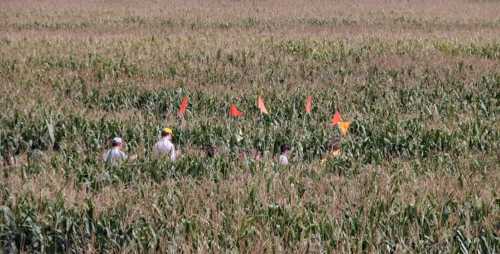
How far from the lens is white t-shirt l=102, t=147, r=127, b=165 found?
8562 mm

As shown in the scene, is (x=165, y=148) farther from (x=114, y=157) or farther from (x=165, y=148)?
(x=114, y=157)

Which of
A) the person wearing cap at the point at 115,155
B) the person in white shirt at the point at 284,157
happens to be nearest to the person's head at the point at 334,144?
the person in white shirt at the point at 284,157

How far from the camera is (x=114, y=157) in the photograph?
876cm

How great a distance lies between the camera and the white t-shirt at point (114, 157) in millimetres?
8562

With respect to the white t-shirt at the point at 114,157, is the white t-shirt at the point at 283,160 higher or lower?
lower

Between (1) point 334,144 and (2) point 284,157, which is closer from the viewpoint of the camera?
(2) point 284,157

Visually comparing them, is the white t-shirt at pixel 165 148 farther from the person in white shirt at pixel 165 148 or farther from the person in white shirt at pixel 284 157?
the person in white shirt at pixel 284 157

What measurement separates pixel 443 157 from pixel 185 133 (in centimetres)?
413

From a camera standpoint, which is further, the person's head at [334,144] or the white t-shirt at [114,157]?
the person's head at [334,144]

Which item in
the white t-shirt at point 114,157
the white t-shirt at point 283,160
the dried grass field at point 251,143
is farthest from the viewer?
the white t-shirt at point 283,160

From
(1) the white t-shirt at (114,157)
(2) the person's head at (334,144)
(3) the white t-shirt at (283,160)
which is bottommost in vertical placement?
(2) the person's head at (334,144)

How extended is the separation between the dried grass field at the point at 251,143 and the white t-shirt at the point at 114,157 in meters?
0.15

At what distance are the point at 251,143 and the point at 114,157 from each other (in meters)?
2.66

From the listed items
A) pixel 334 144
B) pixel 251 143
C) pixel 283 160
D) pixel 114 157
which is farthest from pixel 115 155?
pixel 334 144
